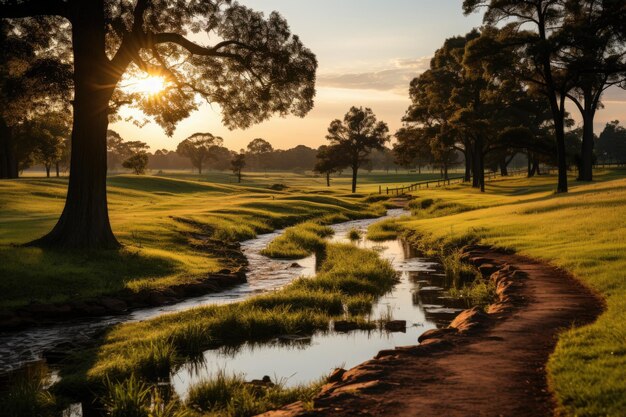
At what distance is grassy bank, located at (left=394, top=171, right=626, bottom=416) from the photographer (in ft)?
25.6

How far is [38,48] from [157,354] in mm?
19757

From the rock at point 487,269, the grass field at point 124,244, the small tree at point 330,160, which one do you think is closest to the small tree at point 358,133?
the small tree at point 330,160

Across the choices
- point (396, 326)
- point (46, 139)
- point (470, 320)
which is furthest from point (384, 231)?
point (46, 139)

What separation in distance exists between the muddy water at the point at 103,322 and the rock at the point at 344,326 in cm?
486

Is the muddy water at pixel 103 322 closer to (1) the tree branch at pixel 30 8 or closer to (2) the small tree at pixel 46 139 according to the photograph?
(1) the tree branch at pixel 30 8

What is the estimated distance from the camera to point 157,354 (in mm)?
11320

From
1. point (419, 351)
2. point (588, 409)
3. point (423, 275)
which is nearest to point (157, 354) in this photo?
point (419, 351)

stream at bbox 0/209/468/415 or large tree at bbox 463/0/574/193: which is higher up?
large tree at bbox 463/0/574/193

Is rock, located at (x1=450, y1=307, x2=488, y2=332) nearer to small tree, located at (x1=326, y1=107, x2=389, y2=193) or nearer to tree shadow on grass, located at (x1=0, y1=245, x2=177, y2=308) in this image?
tree shadow on grass, located at (x1=0, y1=245, x2=177, y2=308)

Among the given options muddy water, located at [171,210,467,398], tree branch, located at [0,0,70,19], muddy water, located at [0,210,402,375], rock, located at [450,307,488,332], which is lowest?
muddy water, located at [0,210,402,375]

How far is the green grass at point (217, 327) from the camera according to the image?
11.0m

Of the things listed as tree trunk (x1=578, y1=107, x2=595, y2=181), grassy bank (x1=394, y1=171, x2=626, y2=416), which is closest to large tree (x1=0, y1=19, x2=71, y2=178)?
grassy bank (x1=394, y1=171, x2=626, y2=416)

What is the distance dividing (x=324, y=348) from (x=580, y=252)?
36.9 feet

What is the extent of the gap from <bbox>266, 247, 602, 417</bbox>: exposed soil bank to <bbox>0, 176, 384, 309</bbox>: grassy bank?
36.6 ft
